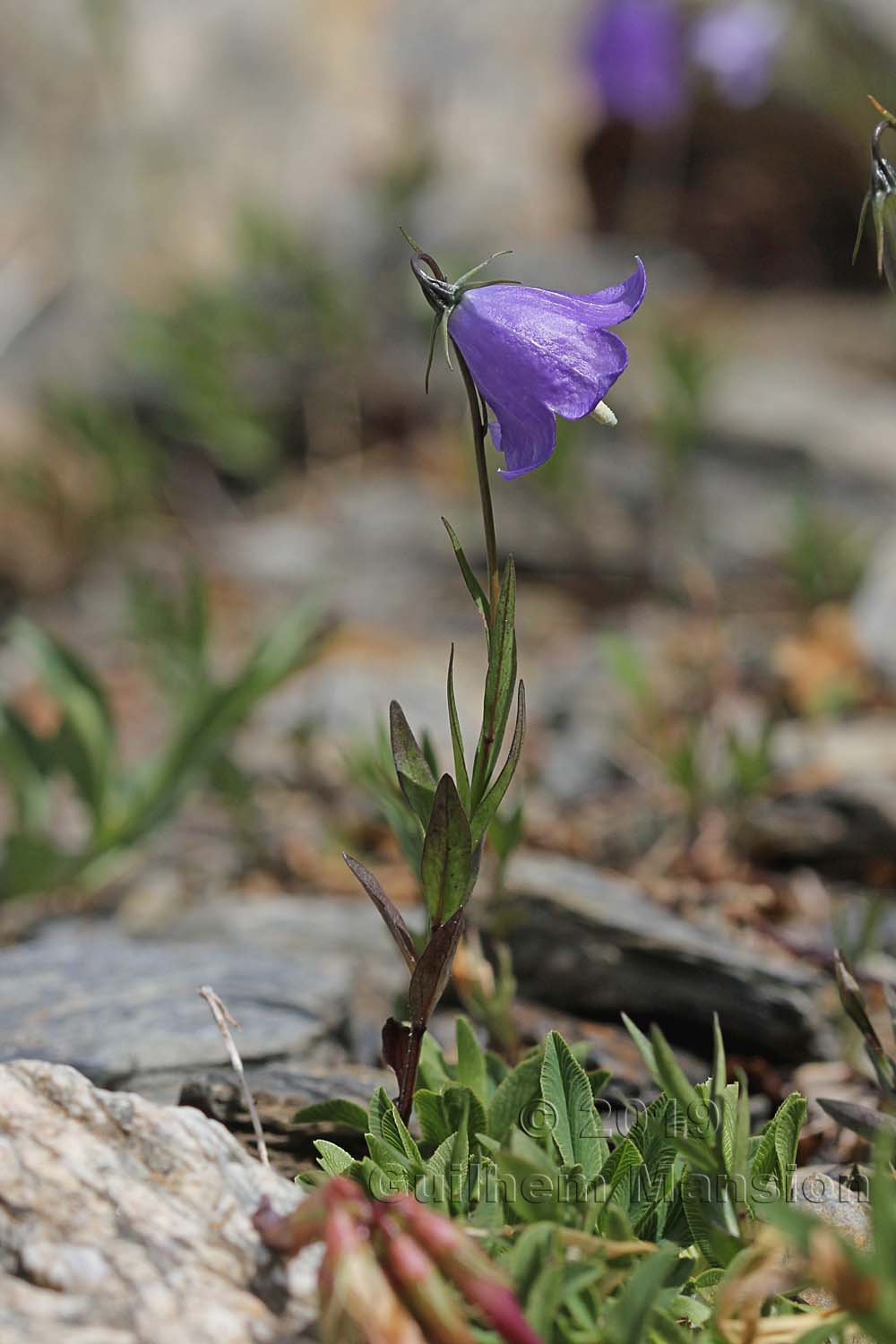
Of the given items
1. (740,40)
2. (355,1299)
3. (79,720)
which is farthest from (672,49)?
(355,1299)

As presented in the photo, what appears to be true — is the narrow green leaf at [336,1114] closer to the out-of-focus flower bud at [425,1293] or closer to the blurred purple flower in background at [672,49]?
the out-of-focus flower bud at [425,1293]

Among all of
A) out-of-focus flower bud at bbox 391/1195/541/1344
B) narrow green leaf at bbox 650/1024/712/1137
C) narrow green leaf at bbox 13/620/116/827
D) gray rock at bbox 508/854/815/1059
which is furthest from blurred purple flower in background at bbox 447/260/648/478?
narrow green leaf at bbox 13/620/116/827

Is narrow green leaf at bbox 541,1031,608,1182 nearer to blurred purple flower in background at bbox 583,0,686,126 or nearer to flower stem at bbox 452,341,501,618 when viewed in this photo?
flower stem at bbox 452,341,501,618

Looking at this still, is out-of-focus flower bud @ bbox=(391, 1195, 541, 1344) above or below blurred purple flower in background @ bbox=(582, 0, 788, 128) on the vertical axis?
below

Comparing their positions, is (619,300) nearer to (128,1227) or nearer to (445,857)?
(445,857)

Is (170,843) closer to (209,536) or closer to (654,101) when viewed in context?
(209,536)

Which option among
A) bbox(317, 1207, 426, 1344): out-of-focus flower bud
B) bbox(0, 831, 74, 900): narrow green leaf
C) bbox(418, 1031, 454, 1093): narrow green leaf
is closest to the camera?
bbox(317, 1207, 426, 1344): out-of-focus flower bud

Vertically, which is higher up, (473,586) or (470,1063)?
(473,586)
